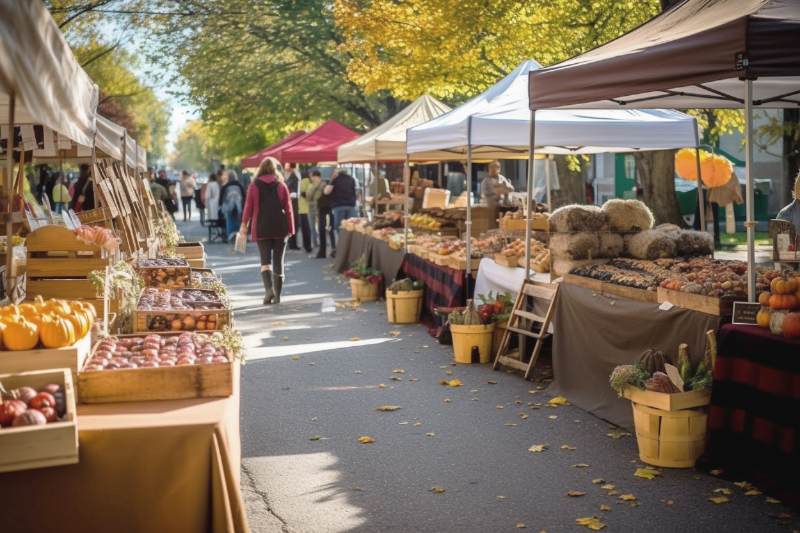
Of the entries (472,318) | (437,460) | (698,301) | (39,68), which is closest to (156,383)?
(39,68)

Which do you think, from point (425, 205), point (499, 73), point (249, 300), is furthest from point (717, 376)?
point (499, 73)

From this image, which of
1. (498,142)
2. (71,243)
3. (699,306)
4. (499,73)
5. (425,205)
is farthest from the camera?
(499,73)

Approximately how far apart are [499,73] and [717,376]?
54.8ft

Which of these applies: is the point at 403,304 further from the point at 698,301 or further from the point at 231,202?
the point at 231,202

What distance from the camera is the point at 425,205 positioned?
758 inches

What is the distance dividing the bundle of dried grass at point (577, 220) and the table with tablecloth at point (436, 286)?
8.66 feet

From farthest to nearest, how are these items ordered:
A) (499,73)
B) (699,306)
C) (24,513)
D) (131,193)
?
(499,73), (131,193), (699,306), (24,513)

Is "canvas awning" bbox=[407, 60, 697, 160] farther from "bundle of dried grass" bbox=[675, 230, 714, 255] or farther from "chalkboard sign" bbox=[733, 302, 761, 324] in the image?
"chalkboard sign" bbox=[733, 302, 761, 324]

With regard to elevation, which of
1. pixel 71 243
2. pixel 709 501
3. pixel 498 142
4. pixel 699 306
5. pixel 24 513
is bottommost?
pixel 709 501

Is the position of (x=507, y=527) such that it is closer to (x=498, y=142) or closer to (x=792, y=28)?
(x=792, y=28)

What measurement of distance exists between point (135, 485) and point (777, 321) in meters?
3.81

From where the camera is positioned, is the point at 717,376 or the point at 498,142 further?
the point at 498,142

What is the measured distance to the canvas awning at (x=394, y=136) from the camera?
1838 cm

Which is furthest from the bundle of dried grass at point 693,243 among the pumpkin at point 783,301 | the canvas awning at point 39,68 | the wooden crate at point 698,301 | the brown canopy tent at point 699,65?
the canvas awning at point 39,68
